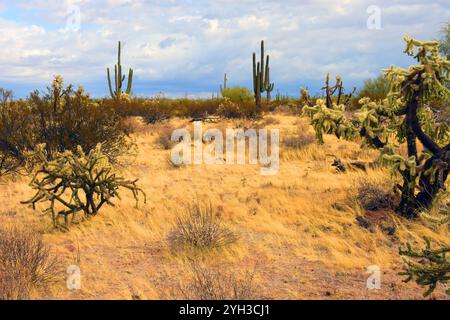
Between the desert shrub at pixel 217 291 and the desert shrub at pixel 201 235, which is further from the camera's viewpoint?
the desert shrub at pixel 201 235

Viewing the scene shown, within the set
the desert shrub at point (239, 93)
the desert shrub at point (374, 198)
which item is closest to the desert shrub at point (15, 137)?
the desert shrub at point (374, 198)

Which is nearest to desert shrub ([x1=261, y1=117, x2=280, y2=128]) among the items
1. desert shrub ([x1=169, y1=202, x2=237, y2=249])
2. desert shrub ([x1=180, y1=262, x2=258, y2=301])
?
desert shrub ([x1=169, y1=202, x2=237, y2=249])

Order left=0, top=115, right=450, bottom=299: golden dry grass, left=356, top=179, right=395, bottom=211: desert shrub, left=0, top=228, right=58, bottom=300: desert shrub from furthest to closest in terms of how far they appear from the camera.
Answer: left=356, top=179, right=395, bottom=211: desert shrub < left=0, top=115, right=450, bottom=299: golden dry grass < left=0, top=228, right=58, bottom=300: desert shrub

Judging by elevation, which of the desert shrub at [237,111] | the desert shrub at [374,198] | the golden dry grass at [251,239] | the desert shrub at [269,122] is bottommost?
the golden dry grass at [251,239]

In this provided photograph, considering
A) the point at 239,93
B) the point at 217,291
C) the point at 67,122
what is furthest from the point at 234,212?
the point at 239,93

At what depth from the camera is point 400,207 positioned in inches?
323

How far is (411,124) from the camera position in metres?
7.81

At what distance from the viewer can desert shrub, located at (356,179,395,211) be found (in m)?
8.45

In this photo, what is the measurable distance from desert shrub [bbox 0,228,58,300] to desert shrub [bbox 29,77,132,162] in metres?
6.53

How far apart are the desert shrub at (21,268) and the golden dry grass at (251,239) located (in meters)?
0.18

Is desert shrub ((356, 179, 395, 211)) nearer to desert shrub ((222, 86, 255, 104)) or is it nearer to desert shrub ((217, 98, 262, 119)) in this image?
desert shrub ((217, 98, 262, 119))

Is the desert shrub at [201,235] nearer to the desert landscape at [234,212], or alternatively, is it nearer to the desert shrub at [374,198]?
the desert landscape at [234,212]

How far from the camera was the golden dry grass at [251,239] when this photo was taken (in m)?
5.41
